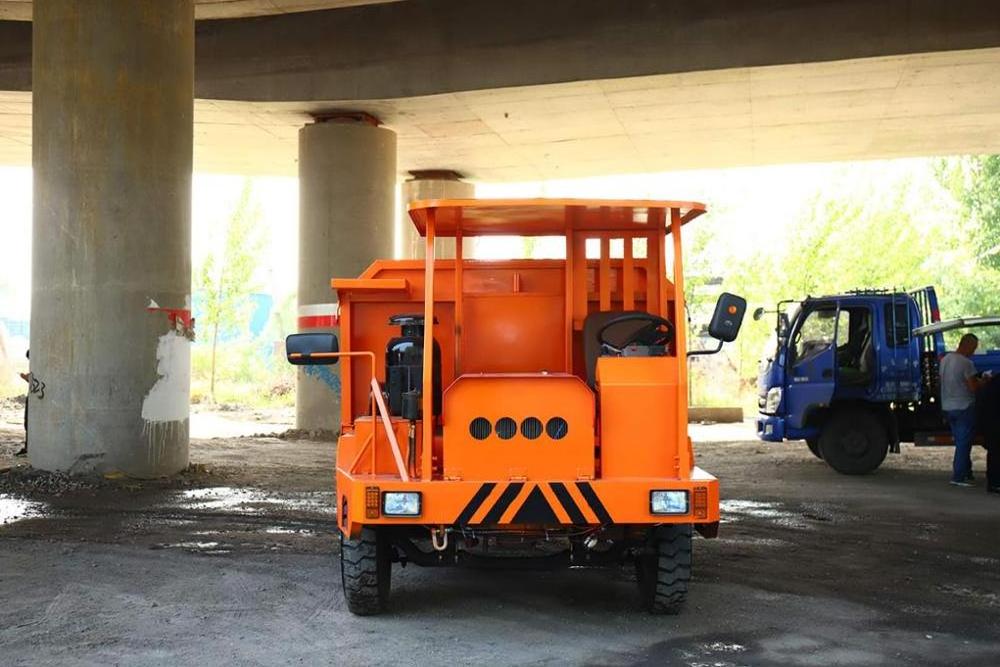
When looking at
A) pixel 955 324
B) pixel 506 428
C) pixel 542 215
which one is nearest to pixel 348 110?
pixel 955 324

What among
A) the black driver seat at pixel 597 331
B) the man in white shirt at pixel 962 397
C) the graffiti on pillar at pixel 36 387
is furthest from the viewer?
the man in white shirt at pixel 962 397

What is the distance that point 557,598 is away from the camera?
7.28 metres

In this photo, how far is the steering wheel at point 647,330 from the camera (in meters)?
6.78

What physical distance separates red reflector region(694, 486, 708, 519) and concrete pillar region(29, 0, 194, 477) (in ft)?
26.3

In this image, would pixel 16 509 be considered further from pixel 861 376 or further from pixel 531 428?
pixel 861 376

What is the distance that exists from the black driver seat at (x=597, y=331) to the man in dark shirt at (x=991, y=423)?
748cm

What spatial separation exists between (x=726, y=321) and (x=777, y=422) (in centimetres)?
990

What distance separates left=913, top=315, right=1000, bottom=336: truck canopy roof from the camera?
47.9 feet

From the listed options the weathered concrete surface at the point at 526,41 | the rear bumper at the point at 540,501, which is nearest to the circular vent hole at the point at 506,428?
the rear bumper at the point at 540,501

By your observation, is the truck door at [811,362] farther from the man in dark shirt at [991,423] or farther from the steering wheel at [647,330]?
the steering wheel at [647,330]

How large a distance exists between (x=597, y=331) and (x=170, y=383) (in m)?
7.10

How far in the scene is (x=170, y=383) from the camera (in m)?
12.7

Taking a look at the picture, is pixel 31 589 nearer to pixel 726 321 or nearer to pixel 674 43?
pixel 726 321

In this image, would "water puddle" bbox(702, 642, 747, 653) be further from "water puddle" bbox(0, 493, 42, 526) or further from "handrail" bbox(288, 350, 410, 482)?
"water puddle" bbox(0, 493, 42, 526)
